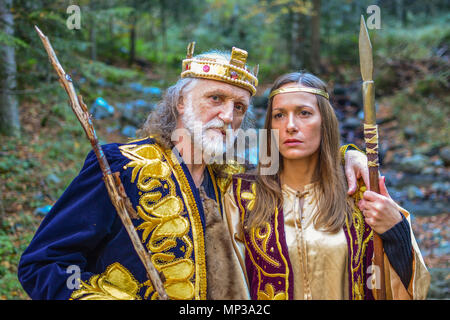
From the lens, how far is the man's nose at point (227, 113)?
2.50 metres

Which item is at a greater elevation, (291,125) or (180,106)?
(180,106)

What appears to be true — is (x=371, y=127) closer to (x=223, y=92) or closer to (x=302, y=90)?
(x=302, y=90)

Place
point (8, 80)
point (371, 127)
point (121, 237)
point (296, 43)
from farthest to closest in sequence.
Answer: point (296, 43), point (8, 80), point (121, 237), point (371, 127)

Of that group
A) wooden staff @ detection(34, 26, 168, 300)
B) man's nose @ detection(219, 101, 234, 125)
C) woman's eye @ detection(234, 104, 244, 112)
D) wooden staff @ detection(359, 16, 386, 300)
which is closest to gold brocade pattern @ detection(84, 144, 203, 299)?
wooden staff @ detection(34, 26, 168, 300)

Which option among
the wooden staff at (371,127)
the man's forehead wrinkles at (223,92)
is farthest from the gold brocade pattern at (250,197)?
the wooden staff at (371,127)

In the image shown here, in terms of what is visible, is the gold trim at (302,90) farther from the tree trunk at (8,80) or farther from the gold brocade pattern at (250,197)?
the tree trunk at (8,80)

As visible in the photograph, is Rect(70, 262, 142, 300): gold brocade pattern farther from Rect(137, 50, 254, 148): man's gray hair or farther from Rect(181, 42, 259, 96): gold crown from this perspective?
Rect(181, 42, 259, 96): gold crown

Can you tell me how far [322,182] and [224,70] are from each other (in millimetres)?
904

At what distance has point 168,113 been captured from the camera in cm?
274

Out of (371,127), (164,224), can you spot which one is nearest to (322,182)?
(371,127)

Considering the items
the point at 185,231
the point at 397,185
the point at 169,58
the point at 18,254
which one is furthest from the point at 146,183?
the point at 169,58

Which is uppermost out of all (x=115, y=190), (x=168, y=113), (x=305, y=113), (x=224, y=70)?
(x=224, y=70)

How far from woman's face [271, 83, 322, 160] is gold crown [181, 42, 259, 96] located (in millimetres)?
257

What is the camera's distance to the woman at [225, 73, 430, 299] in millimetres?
2223
